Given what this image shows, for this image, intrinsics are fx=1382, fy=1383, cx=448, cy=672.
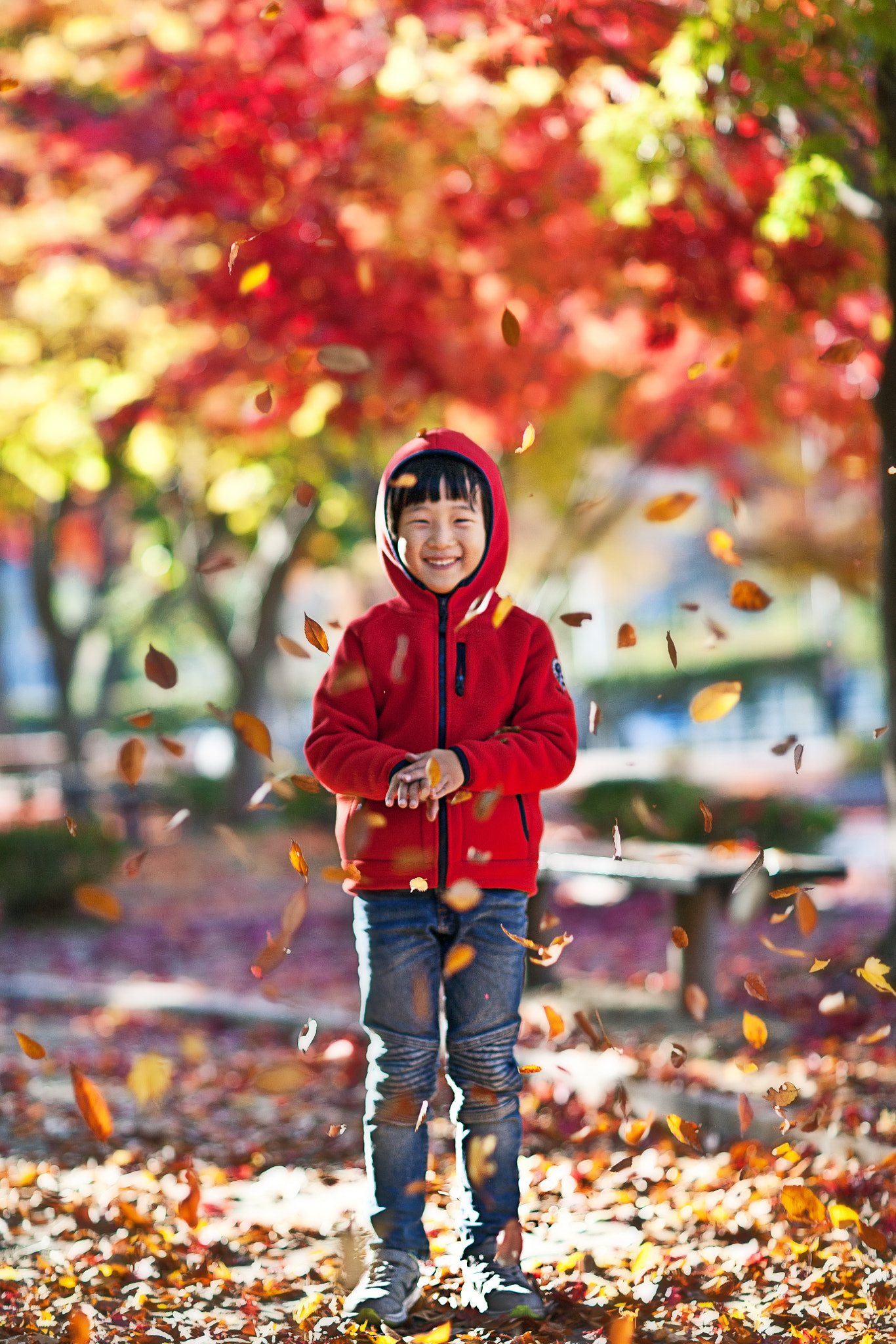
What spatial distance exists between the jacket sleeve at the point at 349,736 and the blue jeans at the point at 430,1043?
275 mm

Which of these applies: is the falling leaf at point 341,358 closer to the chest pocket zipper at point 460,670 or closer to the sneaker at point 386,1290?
the chest pocket zipper at point 460,670

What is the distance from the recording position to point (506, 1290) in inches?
113

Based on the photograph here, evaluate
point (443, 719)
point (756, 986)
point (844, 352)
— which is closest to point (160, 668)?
point (443, 719)

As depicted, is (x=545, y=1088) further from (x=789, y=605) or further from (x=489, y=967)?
(x=789, y=605)

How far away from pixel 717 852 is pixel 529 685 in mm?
3964

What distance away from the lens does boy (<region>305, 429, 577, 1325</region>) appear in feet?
9.45

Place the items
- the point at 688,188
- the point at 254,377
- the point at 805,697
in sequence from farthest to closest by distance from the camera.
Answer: the point at 805,697 → the point at 254,377 → the point at 688,188

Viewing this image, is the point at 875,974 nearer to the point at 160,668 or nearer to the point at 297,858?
the point at 297,858

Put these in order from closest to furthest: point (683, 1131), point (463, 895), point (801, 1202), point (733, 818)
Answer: point (463, 895) → point (801, 1202) → point (683, 1131) → point (733, 818)

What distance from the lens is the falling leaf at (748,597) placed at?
121 inches

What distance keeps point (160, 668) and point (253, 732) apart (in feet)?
0.79

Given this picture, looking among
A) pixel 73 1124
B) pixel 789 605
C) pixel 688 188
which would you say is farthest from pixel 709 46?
pixel 789 605

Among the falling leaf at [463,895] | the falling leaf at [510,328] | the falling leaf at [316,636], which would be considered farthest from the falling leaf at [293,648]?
the falling leaf at [510,328]

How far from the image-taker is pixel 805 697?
1208 inches
